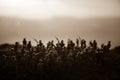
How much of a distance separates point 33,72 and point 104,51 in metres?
21.2

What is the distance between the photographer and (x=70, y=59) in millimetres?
78375

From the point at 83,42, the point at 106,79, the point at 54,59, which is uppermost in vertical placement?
the point at 83,42

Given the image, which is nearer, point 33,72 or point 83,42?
point 33,72

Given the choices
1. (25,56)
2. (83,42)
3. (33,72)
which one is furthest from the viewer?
(83,42)

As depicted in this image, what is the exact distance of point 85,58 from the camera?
81.2 meters

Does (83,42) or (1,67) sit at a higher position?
(83,42)

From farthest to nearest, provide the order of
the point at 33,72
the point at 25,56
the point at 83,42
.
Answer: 1. the point at 83,42
2. the point at 25,56
3. the point at 33,72

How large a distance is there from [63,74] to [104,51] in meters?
15.1

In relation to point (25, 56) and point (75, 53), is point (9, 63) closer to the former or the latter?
point (25, 56)

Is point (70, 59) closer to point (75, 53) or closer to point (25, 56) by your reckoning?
point (75, 53)

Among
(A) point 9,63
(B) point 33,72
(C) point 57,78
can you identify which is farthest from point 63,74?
(A) point 9,63

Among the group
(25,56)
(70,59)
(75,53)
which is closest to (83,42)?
(75,53)

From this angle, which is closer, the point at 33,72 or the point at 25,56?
the point at 33,72

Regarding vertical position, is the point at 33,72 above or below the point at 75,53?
below
